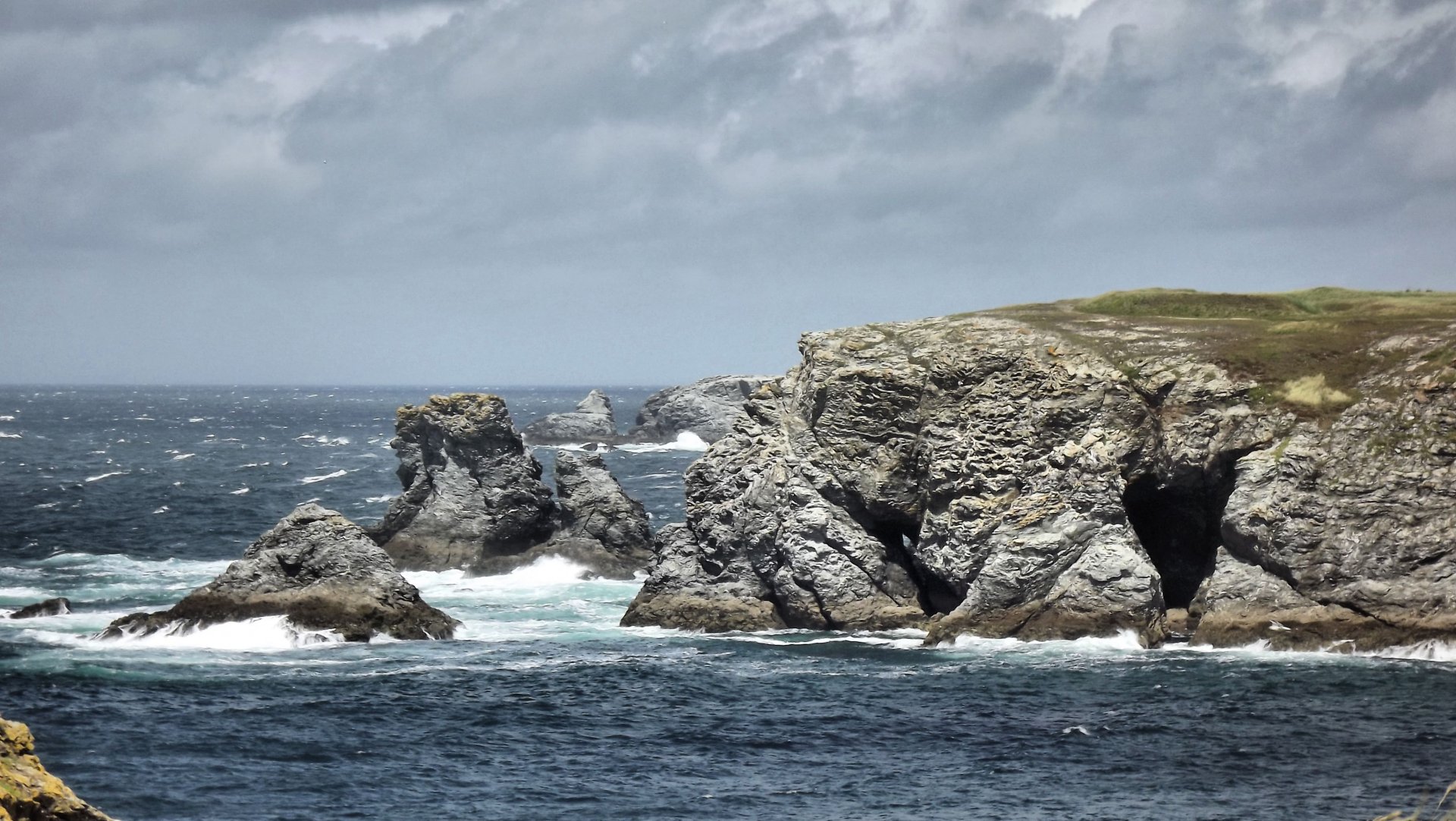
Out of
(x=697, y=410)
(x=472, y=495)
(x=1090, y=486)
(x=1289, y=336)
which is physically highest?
(x=1289, y=336)

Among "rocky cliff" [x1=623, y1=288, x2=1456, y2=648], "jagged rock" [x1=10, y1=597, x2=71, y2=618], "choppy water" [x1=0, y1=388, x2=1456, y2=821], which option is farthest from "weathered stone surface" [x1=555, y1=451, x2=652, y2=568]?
"jagged rock" [x1=10, y1=597, x2=71, y2=618]

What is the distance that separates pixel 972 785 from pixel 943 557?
68.0 ft

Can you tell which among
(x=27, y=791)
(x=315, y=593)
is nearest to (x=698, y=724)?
(x=315, y=593)

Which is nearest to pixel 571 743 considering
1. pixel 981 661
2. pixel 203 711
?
pixel 203 711

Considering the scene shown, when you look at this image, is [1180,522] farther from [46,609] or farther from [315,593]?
[46,609]

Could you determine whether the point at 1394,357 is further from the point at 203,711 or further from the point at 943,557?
the point at 203,711

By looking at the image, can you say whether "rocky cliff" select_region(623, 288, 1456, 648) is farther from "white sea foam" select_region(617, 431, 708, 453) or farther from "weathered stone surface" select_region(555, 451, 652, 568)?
"white sea foam" select_region(617, 431, 708, 453)

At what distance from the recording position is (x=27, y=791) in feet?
53.0

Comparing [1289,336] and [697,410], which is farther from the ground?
[1289,336]

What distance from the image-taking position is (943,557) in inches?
2160

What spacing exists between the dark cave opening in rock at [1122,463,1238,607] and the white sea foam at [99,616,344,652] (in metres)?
31.9

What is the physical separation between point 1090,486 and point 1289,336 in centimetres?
1278

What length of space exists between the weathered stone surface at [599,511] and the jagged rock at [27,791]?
55356mm

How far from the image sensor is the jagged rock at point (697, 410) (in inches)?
6732
